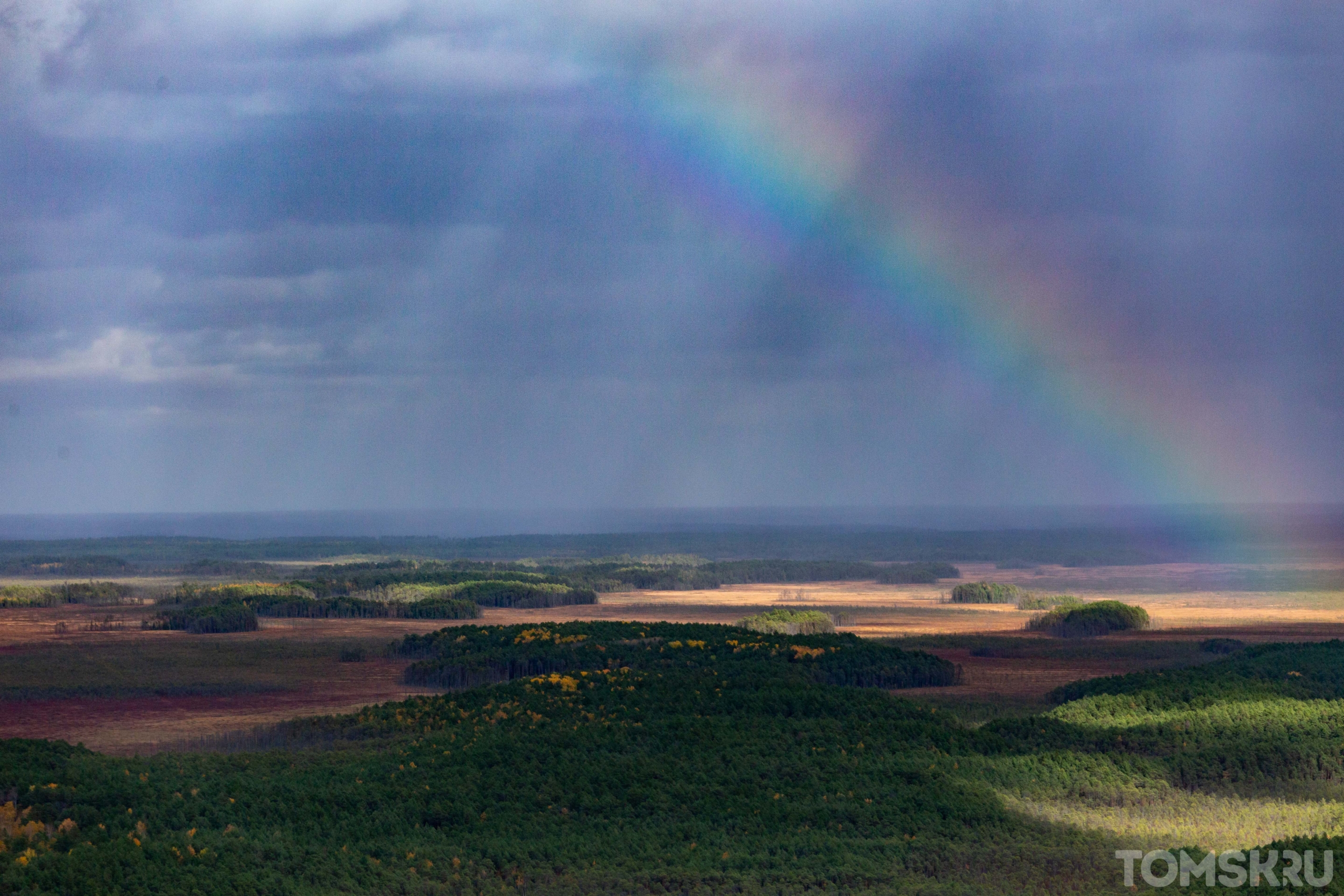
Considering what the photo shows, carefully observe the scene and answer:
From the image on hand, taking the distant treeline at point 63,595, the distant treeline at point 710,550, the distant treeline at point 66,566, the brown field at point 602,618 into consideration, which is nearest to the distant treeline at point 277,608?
the brown field at point 602,618

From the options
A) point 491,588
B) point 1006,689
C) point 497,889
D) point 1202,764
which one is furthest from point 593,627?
point 491,588

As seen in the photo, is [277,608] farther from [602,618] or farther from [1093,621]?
[1093,621]

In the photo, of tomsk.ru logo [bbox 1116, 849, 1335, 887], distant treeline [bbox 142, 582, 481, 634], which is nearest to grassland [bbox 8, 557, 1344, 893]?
tomsk.ru logo [bbox 1116, 849, 1335, 887]

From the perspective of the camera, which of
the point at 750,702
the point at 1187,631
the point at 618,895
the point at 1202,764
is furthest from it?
the point at 1187,631

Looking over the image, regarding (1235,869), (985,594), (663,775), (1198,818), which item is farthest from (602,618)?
(1235,869)

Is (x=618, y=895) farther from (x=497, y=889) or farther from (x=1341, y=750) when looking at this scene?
(x=1341, y=750)
